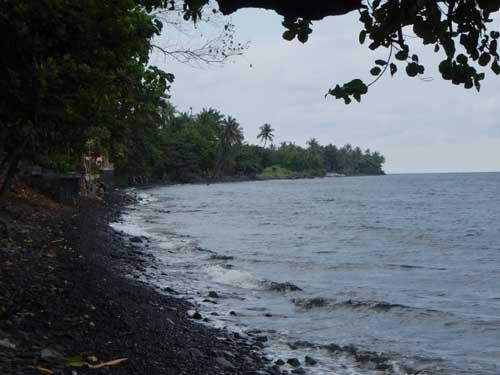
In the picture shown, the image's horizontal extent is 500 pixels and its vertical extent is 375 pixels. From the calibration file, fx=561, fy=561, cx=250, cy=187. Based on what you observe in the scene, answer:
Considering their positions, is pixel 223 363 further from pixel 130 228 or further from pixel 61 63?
pixel 130 228

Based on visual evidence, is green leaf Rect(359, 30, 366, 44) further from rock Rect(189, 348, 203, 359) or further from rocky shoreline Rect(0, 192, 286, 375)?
rock Rect(189, 348, 203, 359)

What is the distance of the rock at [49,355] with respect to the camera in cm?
557

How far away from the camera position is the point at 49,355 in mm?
5660

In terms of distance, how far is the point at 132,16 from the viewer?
6.75 metres

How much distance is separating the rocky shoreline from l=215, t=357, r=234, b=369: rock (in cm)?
2

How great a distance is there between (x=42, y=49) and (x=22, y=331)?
3096 millimetres

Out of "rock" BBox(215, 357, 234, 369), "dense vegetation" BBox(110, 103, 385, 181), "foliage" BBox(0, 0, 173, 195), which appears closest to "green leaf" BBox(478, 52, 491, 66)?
"foliage" BBox(0, 0, 173, 195)

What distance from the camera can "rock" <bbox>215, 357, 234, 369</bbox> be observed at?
7.83 meters

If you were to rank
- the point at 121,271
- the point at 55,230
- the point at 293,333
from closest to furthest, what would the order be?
the point at 293,333
the point at 121,271
the point at 55,230

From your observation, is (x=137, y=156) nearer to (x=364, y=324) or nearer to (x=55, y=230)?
(x=55, y=230)

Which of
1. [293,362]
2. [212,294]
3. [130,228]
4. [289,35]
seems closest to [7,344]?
[289,35]

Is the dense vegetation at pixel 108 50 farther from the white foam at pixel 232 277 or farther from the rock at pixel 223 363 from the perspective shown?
the white foam at pixel 232 277

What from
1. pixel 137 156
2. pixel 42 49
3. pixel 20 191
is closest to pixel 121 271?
pixel 42 49

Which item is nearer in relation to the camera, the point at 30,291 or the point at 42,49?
the point at 42,49
